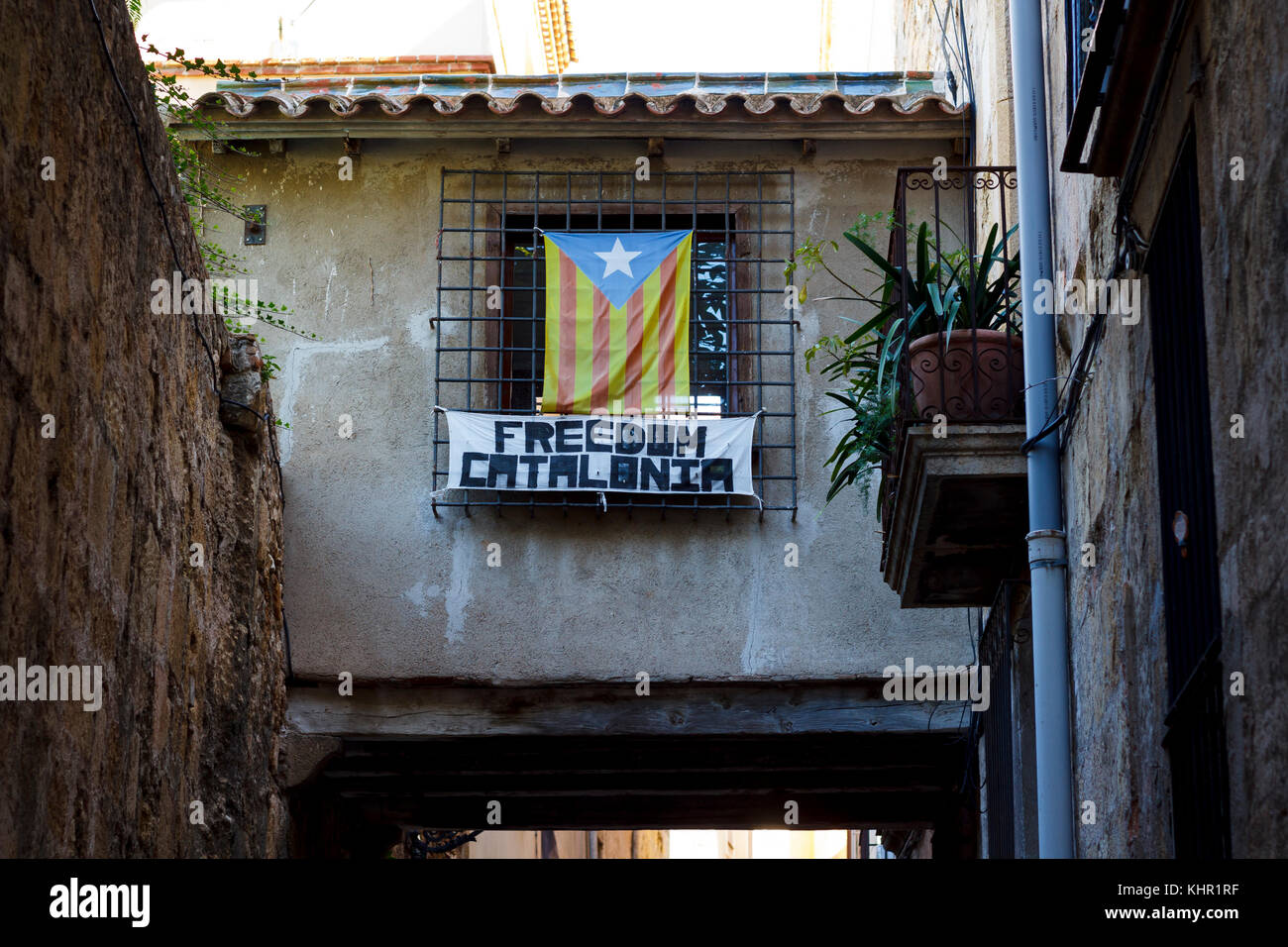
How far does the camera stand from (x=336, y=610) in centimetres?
1030

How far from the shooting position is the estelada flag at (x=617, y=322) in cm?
1061

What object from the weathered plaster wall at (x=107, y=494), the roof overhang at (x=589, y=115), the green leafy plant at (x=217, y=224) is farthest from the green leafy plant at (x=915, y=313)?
the green leafy plant at (x=217, y=224)

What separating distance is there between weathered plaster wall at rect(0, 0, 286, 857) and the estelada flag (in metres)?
3.45

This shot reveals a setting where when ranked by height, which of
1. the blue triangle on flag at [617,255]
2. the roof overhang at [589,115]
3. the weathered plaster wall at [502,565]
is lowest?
the weathered plaster wall at [502,565]

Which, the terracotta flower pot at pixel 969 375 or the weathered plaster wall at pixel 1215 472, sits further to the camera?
the terracotta flower pot at pixel 969 375

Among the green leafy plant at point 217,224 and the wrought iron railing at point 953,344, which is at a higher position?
the green leafy plant at point 217,224

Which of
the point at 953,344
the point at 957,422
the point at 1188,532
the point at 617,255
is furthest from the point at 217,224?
the point at 1188,532

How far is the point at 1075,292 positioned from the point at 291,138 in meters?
6.19

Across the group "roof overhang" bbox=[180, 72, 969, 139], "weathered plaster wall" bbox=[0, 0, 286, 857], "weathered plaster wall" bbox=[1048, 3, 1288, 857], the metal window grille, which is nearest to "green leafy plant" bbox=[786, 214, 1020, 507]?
"weathered plaster wall" bbox=[1048, 3, 1288, 857]

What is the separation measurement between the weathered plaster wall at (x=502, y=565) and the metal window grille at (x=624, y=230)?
0.37 ft

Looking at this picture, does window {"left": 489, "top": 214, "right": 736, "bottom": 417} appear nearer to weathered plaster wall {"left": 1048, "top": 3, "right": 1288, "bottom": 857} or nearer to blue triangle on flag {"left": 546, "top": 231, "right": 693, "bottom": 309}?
blue triangle on flag {"left": 546, "top": 231, "right": 693, "bottom": 309}

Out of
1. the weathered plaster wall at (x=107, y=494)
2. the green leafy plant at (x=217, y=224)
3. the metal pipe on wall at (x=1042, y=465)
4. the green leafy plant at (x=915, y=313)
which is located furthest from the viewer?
the green leafy plant at (x=217, y=224)

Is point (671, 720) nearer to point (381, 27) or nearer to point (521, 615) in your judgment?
point (521, 615)

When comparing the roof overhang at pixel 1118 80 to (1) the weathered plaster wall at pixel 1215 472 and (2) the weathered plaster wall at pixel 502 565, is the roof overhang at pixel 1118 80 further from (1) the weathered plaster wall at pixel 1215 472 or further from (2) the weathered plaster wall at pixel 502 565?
(2) the weathered plaster wall at pixel 502 565
